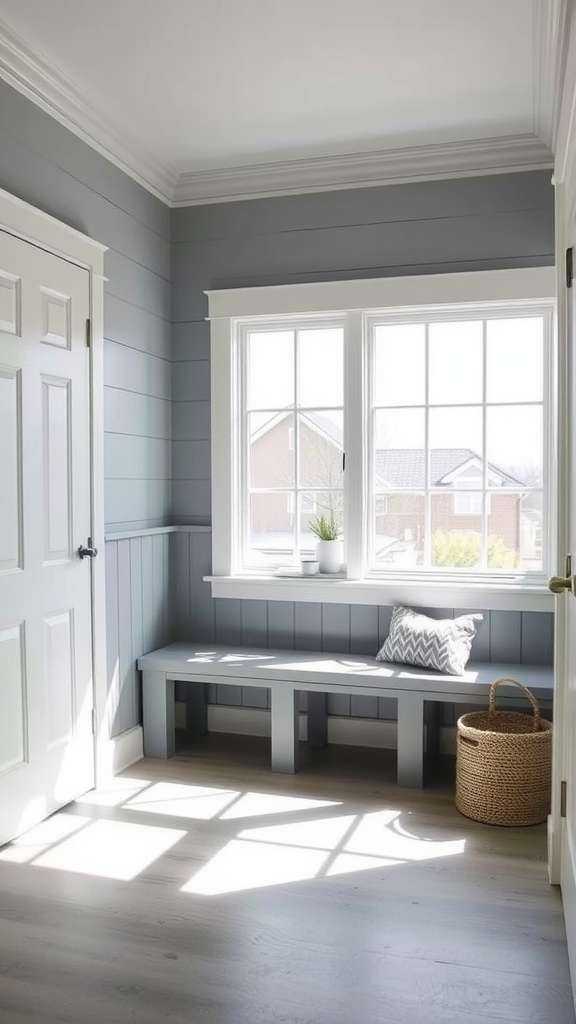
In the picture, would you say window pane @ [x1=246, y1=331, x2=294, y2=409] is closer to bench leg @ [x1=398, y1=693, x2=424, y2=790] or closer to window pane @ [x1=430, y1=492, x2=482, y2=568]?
window pane @ [x1=430, y1=492, x2=482, y2=568]

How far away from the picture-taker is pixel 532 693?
3.32 metres

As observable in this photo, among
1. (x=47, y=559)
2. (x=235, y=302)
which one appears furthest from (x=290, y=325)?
(x=47, y=559)

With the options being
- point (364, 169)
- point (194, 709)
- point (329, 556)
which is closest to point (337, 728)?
point (194, 709)

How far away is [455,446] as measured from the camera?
3.86 meters

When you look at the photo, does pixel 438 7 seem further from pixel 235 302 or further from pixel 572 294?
pixel 235 302

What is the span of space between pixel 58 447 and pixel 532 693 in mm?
2130

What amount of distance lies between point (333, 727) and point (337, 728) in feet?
0.07

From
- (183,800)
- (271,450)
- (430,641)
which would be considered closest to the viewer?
(183,800)

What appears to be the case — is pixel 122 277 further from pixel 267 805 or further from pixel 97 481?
pixel 267 805

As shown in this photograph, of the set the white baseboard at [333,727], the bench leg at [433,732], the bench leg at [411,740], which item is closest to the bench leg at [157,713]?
the white baseboard at [333,727]

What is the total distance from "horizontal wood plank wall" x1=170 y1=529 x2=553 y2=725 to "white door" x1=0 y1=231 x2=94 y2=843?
0.88 meters

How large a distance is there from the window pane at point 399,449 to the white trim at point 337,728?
3.80 ft

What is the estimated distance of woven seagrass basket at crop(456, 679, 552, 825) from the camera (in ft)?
10.1

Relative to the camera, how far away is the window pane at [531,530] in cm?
375
